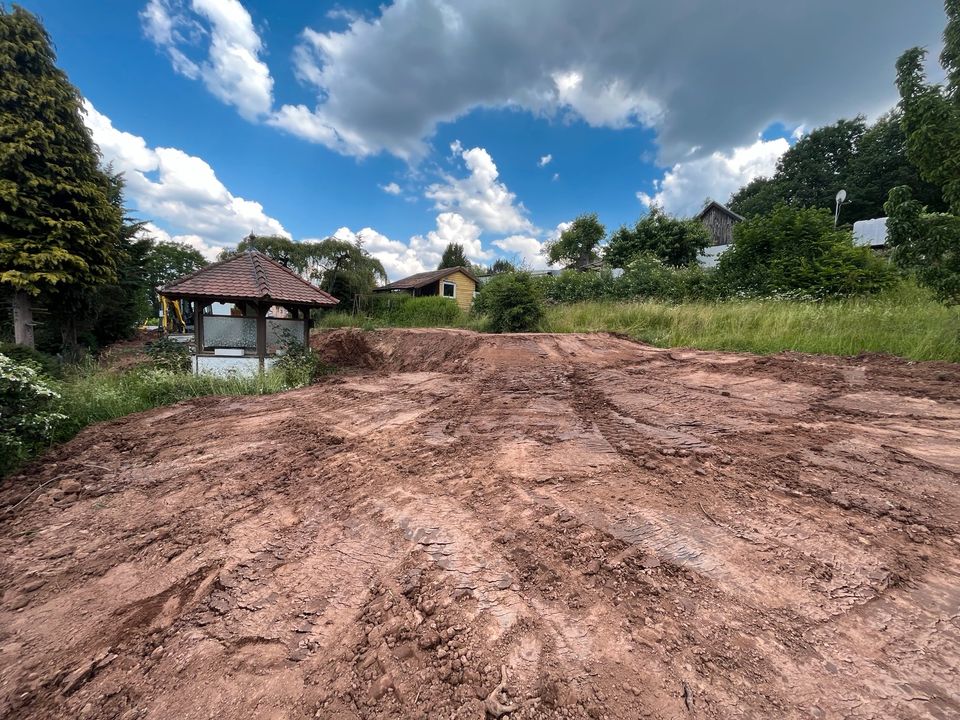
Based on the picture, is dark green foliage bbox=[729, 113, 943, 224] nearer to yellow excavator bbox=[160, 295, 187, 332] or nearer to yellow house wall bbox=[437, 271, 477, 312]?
yellow house wall bbox=[437, 271, 477, 312]

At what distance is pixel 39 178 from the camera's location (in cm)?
891

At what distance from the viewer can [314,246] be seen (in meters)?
22.0

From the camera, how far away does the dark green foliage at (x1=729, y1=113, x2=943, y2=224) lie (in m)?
29.9

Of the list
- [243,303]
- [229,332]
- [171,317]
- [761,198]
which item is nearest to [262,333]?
[243,303]

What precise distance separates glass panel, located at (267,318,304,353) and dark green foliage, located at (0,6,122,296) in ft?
16.6

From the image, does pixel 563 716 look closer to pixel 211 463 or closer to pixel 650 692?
pixel 650 692

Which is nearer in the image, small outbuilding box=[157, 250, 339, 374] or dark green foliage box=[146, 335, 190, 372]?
small outbuilding box=[157, 250, 339, 374]

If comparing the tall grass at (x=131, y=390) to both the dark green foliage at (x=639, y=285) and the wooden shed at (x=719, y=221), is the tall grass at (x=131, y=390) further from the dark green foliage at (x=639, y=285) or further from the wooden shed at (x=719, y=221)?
the wooden shed at (x=719, y=221)

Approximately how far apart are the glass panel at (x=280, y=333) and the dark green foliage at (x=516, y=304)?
21.8 ft

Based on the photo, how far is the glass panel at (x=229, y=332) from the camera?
9.11 m

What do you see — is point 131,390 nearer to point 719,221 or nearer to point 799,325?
point 799,325

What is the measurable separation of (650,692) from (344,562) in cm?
174

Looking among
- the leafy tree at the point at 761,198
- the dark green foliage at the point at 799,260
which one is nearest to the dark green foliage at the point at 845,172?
the leafy tree at the point at 761,198

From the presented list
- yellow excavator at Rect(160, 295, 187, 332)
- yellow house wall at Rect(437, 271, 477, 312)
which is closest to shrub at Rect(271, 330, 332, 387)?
yellow excavator at Rect(160, 295, 187, 332)
